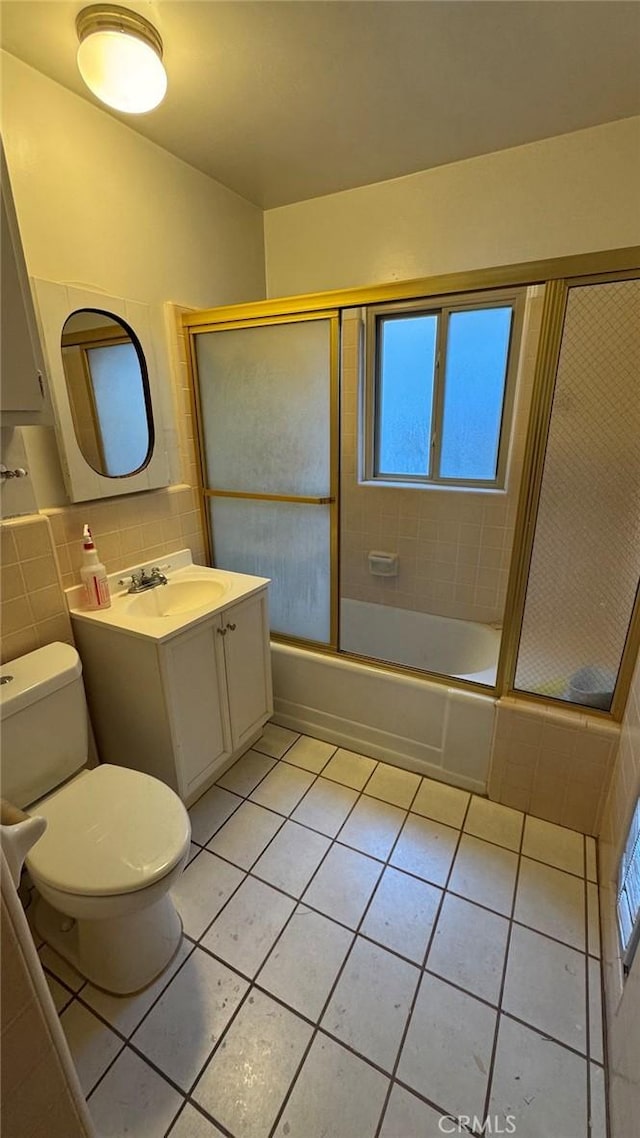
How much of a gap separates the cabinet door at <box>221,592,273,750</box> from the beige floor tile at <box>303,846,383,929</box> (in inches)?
22.5

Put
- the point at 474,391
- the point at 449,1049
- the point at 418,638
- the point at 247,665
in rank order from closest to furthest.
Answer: the point at 449,1049, the point at 247,665, the point at 474,391, the point at 418,638

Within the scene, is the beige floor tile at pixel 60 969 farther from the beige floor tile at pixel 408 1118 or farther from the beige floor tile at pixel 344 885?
the beige floor tile at pixel 408 1118

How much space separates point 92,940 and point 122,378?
1.80 m

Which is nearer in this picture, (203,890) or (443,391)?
(203,890)

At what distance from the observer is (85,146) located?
151 cm

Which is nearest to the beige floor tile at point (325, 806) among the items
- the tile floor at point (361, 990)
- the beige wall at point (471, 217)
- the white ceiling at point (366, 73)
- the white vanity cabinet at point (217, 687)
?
the tile floor at point (361, 990)

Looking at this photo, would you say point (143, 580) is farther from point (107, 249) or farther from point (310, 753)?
point (107, 249)

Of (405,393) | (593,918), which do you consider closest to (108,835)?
(593,918)

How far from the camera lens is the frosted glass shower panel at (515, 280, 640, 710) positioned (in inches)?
53.6

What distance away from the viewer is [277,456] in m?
2.03

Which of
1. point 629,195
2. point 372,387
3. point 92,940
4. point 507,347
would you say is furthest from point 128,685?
point 629,195

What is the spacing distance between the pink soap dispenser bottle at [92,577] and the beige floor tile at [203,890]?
0.94 meters

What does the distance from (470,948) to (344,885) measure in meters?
0.40

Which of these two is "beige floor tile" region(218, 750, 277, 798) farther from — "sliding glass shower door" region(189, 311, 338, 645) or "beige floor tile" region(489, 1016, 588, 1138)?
"beige floor tile" region(489, 1016, 588, 1138)
